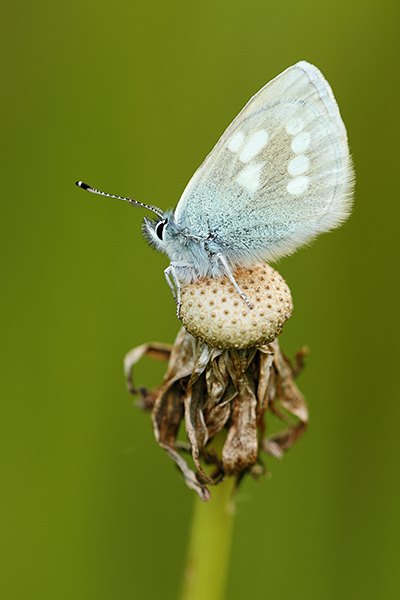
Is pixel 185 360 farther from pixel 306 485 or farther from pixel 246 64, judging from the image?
pixel 246 64

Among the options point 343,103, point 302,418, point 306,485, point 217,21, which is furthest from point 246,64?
point 306,485

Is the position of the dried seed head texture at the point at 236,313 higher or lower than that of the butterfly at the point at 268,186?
lower

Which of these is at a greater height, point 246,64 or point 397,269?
point 246,64

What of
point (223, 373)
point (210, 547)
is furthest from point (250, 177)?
point (210, 547)

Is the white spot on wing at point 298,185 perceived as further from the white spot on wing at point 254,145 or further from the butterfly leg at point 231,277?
the butterfly leg at point 231,277

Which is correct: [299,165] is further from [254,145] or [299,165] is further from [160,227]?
[160,227]

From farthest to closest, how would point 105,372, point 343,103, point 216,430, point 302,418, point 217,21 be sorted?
point 343,103, point 217,21, point 105,372, point 302,418, point 216,430

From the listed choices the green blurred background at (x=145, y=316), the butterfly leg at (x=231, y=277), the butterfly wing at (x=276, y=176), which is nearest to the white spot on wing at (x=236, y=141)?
the butterfly wing at (x=276, y=176)
